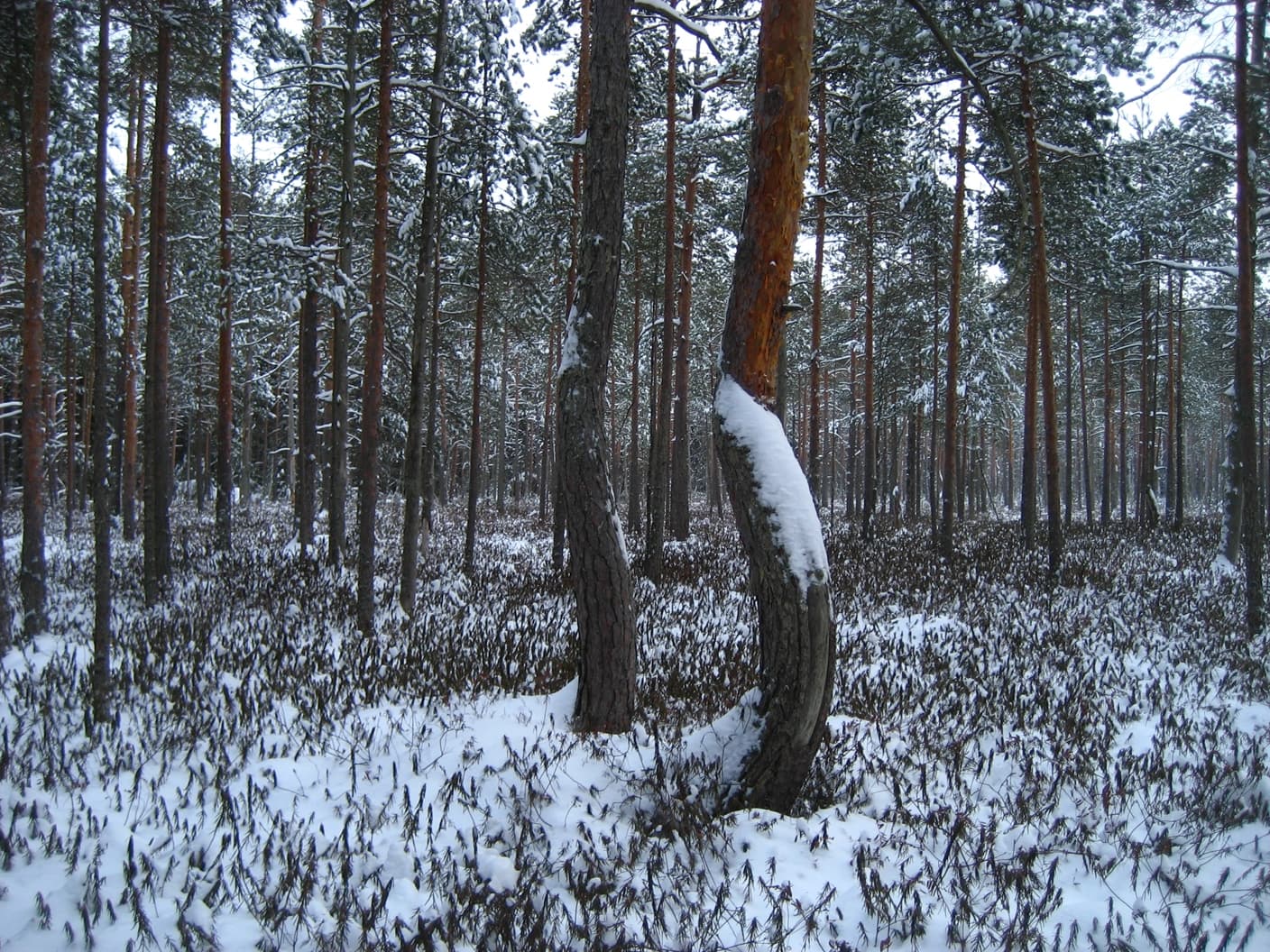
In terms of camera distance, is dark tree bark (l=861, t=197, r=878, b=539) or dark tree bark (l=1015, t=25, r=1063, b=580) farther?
dark tree bark (l=861, t=197, r=878, b=539)

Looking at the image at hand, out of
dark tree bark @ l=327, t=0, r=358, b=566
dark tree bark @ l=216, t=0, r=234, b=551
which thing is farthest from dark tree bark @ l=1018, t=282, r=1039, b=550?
dark tree bark @ l=216, t=0, r=234, b=551

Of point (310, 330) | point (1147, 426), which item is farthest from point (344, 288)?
point (1147, 426)

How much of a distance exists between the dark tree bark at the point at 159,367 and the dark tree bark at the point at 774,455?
7.77 m

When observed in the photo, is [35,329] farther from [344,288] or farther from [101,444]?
[344,288]

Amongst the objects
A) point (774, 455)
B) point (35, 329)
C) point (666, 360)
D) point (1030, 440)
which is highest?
point (666, 360)

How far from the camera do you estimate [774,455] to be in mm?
3508

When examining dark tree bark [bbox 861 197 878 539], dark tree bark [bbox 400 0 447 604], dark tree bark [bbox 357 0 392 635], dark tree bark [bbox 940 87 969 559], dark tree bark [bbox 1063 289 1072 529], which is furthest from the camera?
dark tree bark [bbox 1063 289 1072 529]

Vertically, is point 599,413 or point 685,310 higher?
point 685,310

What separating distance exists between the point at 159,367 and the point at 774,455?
8.85 m

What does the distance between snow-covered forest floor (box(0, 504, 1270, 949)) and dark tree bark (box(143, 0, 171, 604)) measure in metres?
1.39

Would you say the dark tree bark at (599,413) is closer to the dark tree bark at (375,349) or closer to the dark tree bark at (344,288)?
the dark tree bark at (375,349)

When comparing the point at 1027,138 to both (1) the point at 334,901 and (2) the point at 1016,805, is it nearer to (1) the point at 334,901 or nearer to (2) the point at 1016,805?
(2) the point at 1016,805

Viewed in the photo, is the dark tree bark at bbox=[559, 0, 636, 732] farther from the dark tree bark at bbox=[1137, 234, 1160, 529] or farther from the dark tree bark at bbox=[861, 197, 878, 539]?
the dark tree bark at bbox=[1137, 234, 1160, 529]

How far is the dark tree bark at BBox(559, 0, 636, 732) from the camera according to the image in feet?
14.4
